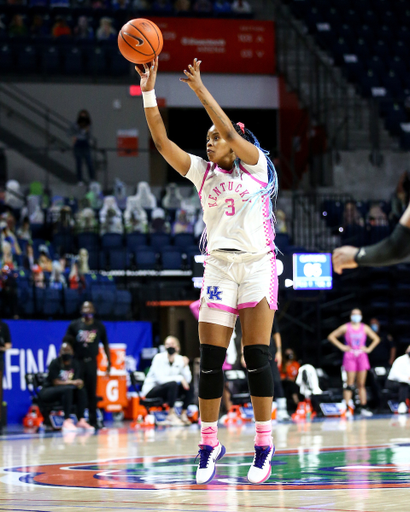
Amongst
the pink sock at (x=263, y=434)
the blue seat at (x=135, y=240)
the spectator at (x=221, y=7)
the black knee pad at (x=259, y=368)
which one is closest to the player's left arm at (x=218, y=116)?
the black knee pad at (x=259, y=368)

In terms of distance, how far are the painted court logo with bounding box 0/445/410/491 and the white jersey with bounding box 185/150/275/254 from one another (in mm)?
1219

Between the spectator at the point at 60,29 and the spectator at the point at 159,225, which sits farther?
the spectator at the point at 60,29

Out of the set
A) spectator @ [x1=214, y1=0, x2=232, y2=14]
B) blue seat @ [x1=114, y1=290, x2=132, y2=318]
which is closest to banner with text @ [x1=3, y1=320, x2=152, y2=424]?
blue seat @ [x1=114, y1=290, x2=132, y2=318]

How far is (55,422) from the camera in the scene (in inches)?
472

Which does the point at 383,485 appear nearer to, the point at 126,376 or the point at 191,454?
the point at 191,454

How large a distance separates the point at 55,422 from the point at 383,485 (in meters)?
8.40

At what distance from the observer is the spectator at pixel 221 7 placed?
2341 centimetres

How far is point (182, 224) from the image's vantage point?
1745cm

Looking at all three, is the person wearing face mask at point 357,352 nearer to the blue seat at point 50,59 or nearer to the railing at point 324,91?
the railing at point 324,91

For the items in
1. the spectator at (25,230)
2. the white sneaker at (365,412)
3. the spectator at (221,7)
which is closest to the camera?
the white sneaker at (365,412)

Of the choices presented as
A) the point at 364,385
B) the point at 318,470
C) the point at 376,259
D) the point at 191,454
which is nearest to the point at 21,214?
the point at 364,385

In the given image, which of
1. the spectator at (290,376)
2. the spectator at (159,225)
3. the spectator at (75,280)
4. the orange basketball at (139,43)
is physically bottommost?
the spectator at (290,376)

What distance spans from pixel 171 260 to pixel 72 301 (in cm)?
282

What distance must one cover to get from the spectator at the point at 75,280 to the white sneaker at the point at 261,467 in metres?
9.67
